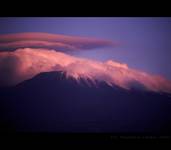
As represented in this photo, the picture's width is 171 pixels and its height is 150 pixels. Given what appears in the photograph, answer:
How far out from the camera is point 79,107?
102 inches

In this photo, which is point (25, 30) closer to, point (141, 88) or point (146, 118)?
point (141, 88)

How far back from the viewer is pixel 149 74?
2602mm

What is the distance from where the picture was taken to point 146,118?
2.57 metres

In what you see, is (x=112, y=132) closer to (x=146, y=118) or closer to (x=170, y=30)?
(x=146, y=118)

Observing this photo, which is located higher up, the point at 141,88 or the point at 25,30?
the point at 25,30

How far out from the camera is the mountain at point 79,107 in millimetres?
2572

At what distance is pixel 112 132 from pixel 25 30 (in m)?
1.34

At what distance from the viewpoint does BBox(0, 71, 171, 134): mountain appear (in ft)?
8.44
